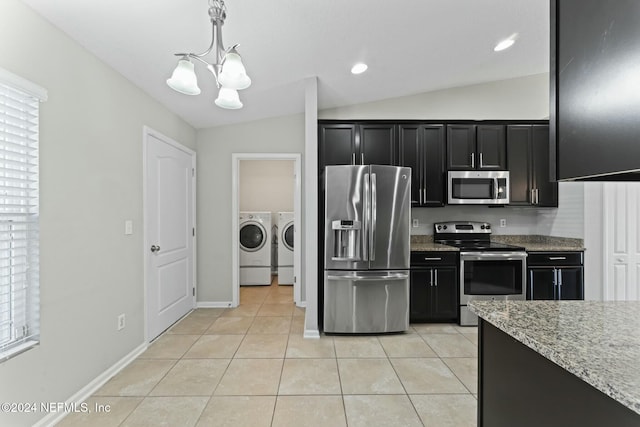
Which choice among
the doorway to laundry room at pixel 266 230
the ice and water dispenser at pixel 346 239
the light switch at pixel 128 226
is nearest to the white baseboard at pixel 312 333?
the ice and water dispenser at pixel 346 239

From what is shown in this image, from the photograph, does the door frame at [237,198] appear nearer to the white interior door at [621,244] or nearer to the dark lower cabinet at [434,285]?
the dark lower cabinet at [434,285]

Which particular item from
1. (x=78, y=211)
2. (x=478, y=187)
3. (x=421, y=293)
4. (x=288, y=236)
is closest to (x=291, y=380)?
(x=421, y=293)

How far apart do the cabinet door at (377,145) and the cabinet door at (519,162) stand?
1.40 meters

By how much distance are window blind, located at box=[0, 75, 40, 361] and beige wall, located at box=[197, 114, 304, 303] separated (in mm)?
2413

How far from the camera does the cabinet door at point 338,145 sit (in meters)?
3.69

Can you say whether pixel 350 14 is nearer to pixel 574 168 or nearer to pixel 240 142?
pixel 574 168

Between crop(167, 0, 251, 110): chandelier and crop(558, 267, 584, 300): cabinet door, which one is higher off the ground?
crop(167, 0, 251, 110): chandelier

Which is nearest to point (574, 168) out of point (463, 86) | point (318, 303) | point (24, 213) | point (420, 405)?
point (420, 405)

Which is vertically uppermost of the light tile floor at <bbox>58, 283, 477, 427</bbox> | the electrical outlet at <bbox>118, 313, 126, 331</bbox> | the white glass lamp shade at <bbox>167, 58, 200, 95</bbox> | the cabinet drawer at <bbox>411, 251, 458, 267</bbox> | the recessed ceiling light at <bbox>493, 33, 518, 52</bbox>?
the recessed ceiling light at <bbox>493, 33, 518, 52</bbox>

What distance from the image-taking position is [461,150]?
3791 millimetres

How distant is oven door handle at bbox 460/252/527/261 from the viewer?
11.5ft

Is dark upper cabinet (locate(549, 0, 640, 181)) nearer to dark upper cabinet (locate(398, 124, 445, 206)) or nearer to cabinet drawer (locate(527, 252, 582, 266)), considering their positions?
dark upper cabinet (locate(398, 124, 445, 206))

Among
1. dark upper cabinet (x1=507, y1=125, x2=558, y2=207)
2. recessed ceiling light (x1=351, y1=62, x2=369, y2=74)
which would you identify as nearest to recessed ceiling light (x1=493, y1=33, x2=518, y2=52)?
dark upper cabinet (x1=507, y1=125, x2=558, y2=207)

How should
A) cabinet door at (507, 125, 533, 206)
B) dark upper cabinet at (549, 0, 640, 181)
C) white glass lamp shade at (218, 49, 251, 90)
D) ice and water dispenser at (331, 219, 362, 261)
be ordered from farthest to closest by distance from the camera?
cabinet door at (507, 125, 533, 206) → ice and water dispenser at (331, 219, 362, 261) → white glass lamp shade at (218, 49, 251, 90) → dark upper cabinet at (549, 0, 640, 181)
